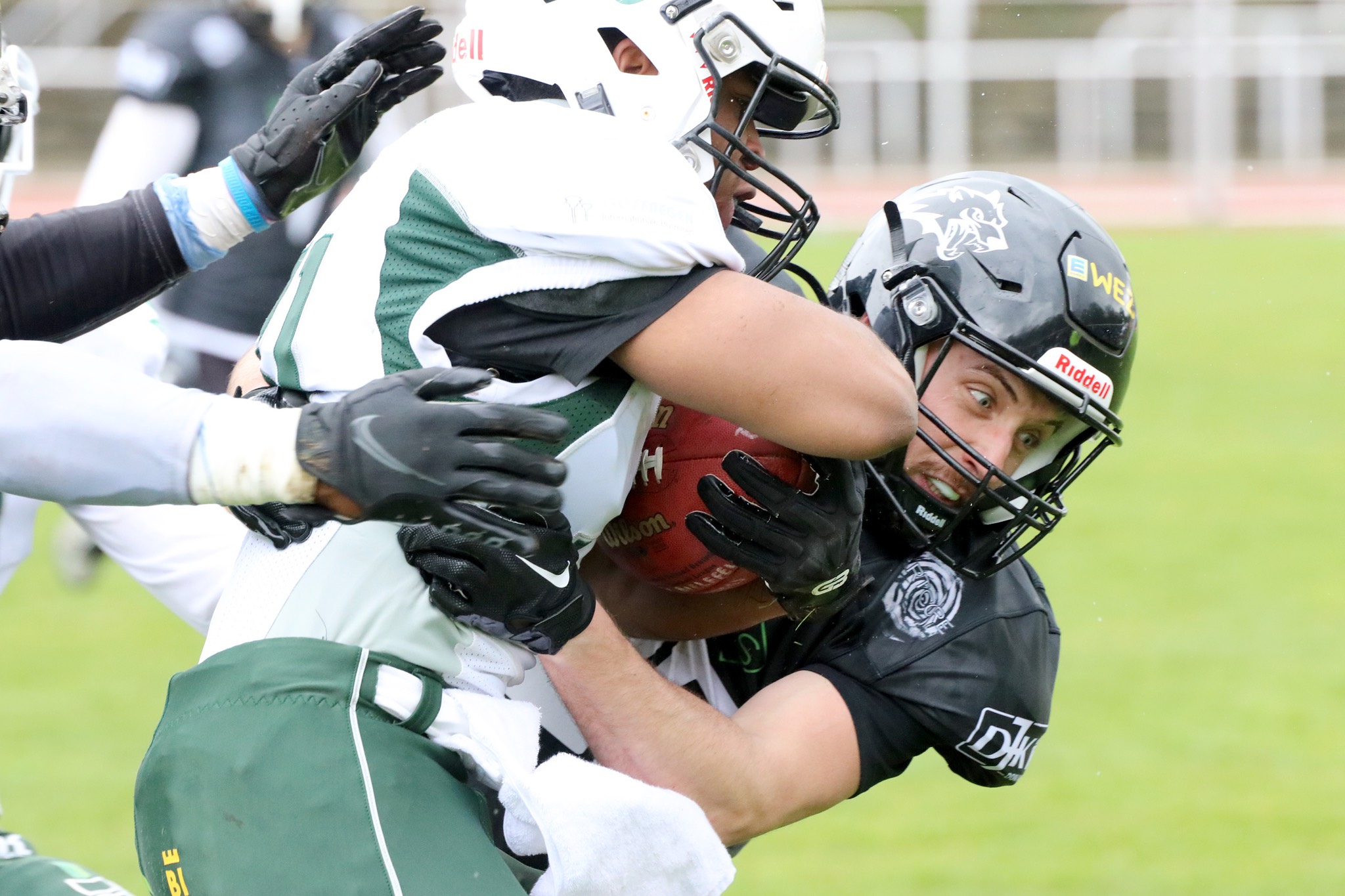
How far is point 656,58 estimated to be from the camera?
8.04 ft

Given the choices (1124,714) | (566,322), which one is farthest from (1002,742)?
(1124,714)

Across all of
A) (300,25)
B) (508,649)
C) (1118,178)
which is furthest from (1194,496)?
(1118,178)

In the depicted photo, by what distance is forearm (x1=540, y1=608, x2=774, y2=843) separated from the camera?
2492 millimetres

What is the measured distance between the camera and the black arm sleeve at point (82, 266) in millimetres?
3045

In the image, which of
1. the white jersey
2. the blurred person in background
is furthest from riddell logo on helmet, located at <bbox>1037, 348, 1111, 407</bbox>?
the blurred person in background

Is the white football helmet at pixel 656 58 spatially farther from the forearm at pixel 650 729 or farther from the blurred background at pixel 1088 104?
the blurred background at pixel 1088 104

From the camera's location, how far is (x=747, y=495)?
8.32ft

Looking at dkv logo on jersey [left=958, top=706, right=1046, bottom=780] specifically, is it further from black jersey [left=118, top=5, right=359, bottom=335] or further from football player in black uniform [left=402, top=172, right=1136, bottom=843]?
black jersey [left=118, top=5, right=359, bottom=335]

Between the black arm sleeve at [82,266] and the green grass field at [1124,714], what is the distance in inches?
88.9

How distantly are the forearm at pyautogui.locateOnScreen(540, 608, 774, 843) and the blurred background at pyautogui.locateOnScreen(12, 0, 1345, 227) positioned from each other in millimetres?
18316

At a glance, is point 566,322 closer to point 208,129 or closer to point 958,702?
point 958,702

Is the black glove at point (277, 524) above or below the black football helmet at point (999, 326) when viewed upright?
above

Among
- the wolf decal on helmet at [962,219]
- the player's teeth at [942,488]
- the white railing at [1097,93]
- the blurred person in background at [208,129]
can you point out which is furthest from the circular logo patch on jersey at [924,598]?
the white railing at [1097,93]

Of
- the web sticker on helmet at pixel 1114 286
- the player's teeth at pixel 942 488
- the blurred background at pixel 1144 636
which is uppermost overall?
the web sticker on helmet at pixel 1114 286
